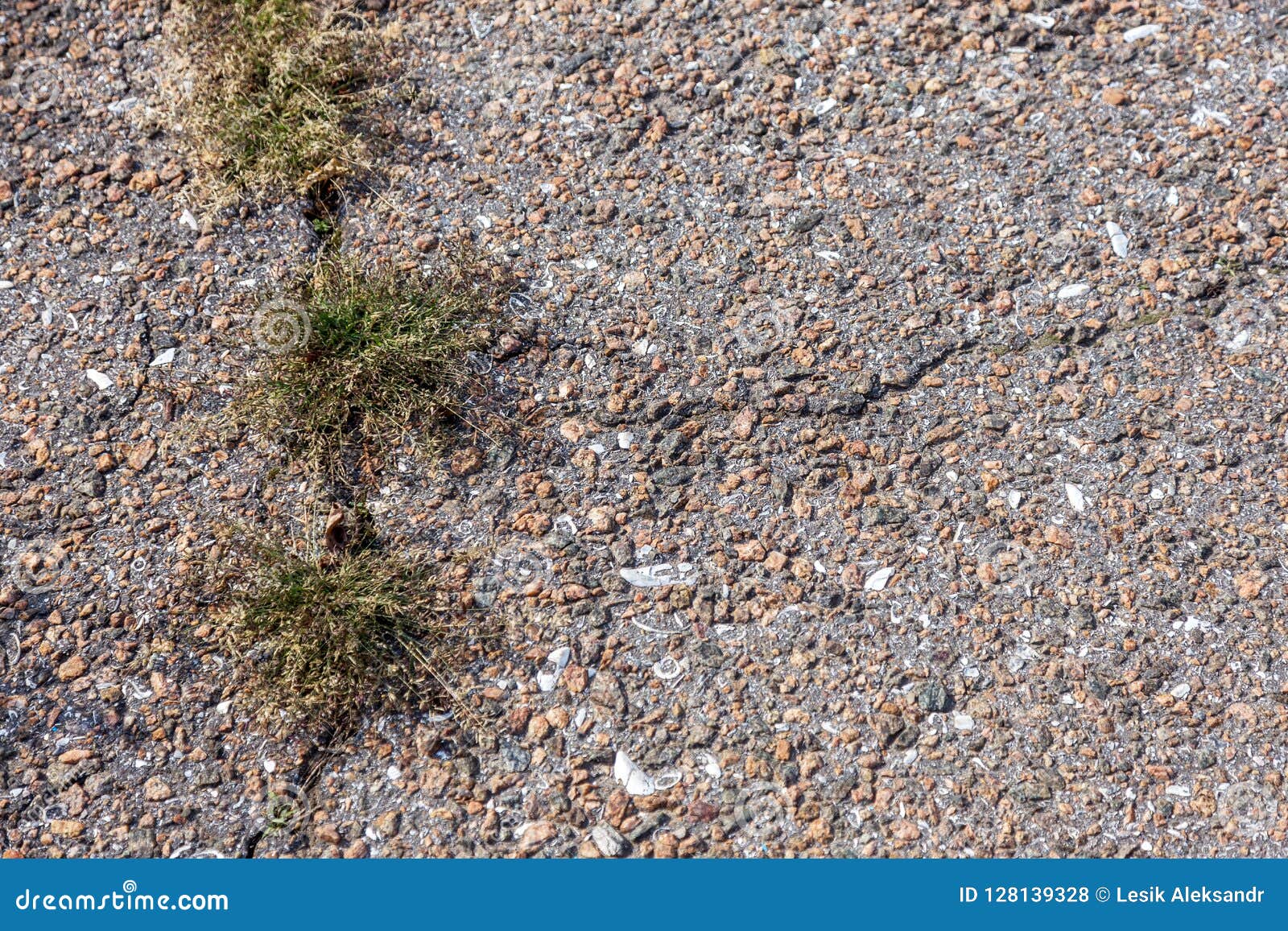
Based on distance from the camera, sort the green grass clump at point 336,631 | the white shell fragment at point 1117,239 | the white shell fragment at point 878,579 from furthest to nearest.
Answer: the white shell fragment at point 1117,239 < the white shell fragment at point 878,579 < the green grass clump at point 336,631

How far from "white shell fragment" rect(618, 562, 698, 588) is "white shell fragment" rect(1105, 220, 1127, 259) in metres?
1.38

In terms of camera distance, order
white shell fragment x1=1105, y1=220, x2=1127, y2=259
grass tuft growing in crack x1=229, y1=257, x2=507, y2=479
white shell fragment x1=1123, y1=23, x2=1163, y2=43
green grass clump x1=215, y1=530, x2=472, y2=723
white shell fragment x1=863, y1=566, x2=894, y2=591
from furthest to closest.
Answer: white shell fragment x1=1123, y1=23, x2=1163, y2=43 → white shell fragment x1=1105, y1=220, x2=1127, y2=259 → grass tuft growing in crack x1=229, y1=257, x2=507, y2=479 → white shell fragment x1=863, y1=566, x2=894, y2=591 → green grass clump x1=215, y1=530, x2=472, y2=723

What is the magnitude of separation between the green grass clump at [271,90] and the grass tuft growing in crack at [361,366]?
411 mm

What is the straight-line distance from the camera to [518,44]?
3301 millimetres

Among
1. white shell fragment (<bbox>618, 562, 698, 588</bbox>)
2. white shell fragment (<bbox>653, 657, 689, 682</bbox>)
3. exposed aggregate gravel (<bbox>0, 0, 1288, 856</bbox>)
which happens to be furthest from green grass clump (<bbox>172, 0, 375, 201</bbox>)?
white shell fragment (<bbox>653, 657, 689, 682</bbox>)

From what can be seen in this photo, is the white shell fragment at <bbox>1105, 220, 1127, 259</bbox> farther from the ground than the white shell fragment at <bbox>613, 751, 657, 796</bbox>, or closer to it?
farther from the ground

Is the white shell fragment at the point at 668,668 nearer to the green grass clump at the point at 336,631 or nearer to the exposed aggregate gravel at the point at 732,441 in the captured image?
the exposed aggregate gravel at the point at 732,441

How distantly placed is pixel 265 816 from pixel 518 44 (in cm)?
217

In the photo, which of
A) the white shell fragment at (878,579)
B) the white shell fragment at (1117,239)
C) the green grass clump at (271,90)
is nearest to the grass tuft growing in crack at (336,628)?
the white shell fragment at (878,579)

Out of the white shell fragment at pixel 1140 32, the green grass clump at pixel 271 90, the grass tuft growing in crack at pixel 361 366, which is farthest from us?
the white shell fragment at pixel 1140 32

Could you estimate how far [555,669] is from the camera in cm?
239

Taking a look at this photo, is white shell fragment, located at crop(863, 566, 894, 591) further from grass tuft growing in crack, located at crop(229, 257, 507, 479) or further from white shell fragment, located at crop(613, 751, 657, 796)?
grass tuft growing in crack, located at crop(229, 257, 507, 479)

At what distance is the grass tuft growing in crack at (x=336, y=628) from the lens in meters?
2.37

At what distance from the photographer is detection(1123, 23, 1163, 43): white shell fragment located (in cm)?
329
